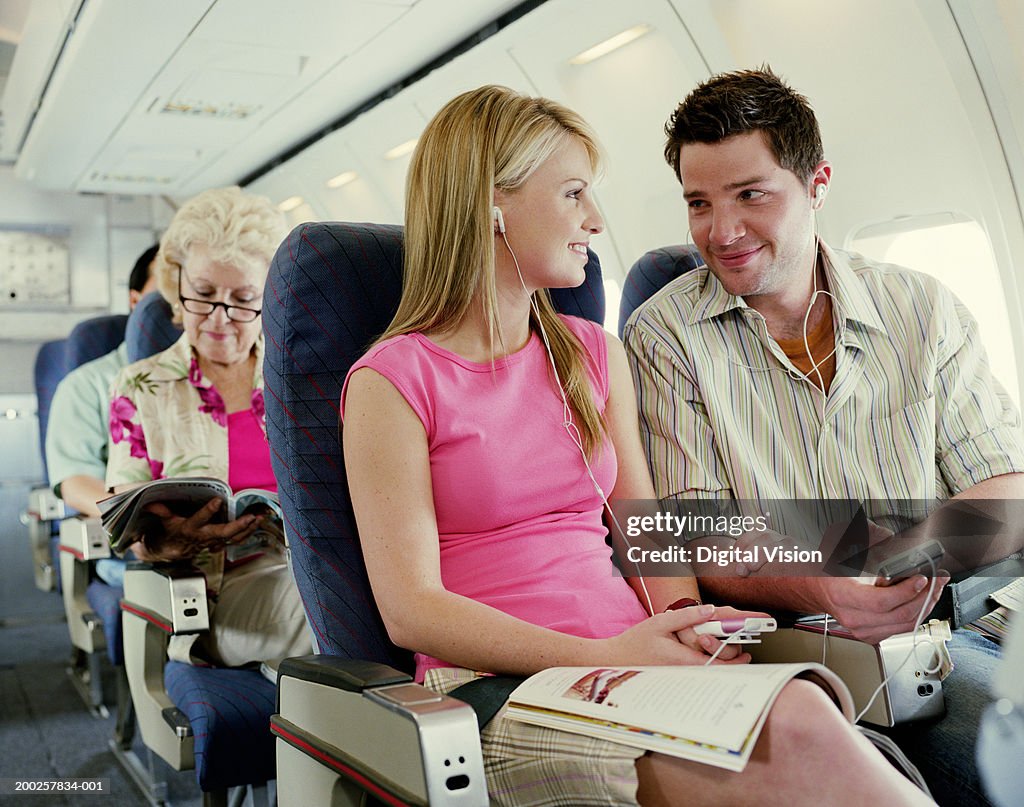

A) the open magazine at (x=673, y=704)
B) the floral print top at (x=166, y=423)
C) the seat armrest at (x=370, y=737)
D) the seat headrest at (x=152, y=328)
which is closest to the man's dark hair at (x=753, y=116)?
the open magazine at (x=673, y=704)

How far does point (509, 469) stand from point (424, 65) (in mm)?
3768

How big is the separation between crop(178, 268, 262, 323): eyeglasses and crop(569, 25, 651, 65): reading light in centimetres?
189

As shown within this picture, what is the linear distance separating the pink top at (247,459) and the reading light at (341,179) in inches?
153

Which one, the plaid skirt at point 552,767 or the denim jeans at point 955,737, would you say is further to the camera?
the denim jeans at point 955,737

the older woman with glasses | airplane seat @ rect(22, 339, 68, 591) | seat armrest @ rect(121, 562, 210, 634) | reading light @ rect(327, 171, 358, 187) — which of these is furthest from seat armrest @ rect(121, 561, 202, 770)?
reading light @ rect(327, 171, 358, 187)

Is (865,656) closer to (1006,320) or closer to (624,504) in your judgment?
(624,504)

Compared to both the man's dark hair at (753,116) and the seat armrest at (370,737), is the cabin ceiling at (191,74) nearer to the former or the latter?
the man's dark hair at (753,116)

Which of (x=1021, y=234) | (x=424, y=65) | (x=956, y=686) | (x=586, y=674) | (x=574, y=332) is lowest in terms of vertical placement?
(x=956, y=686)

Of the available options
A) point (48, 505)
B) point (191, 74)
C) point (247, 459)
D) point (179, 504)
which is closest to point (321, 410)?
point (179, 504)

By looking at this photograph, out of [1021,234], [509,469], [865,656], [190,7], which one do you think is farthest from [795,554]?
[190,7]

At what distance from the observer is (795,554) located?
181cm

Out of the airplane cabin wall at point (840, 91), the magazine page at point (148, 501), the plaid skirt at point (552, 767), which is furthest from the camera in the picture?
the airplane cabin wall at point (840, 91)

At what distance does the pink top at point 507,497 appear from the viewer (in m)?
1.66

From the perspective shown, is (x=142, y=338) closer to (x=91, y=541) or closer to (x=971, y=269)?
(x=91, y=541)
